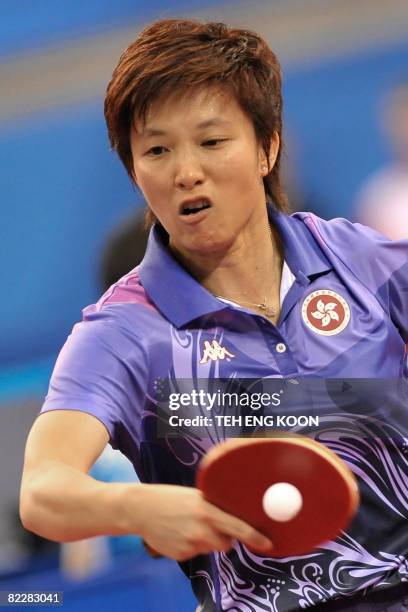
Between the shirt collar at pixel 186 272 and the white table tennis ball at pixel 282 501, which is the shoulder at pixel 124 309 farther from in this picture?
the white table tennis ball at pixel 282 501

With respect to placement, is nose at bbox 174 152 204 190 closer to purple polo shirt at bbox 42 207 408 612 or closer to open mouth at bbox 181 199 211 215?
open mouth at bbox 181 199 211 215

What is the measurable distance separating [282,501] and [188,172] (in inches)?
20.8

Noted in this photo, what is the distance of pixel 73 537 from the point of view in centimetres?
145

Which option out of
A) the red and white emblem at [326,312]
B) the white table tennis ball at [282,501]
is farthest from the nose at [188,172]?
the white table tennis ball at [282,501]

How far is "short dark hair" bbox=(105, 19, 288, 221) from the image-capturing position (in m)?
1.67

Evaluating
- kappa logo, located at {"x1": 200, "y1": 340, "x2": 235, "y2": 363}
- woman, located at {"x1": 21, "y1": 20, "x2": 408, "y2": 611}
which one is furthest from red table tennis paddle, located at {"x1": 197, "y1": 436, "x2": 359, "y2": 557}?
kappa logo, located at {"x1": 200, "y1": 340, "x2": 235, "y2": 363}

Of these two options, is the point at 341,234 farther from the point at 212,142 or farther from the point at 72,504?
the point at 72,504

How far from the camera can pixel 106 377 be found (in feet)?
5.25

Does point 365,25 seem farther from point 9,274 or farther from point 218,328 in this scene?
point 218,328

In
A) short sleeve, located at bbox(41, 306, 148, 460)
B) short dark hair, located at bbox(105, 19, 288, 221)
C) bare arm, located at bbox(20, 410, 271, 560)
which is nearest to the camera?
bare arm, located at bbox(20, 410, 271, 560)

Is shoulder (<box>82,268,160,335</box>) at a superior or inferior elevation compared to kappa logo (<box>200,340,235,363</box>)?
superior

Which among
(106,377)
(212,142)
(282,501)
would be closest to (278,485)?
(282,501)

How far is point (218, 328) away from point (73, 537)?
426mm

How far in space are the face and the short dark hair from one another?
20 millimetres
